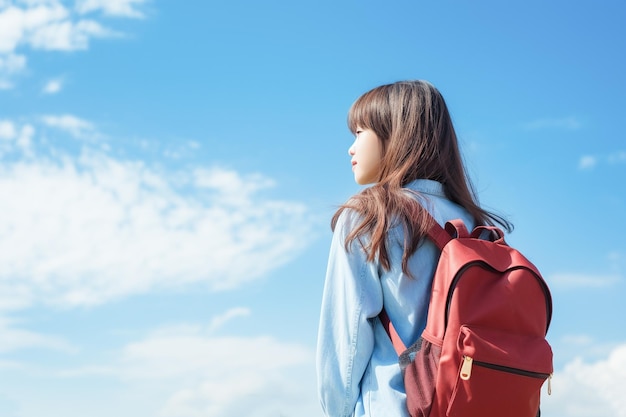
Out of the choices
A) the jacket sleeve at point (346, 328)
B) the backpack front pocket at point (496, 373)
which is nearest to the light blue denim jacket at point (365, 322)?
the jacket sleeve at point (346, 328)

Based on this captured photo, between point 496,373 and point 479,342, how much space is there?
0.48 ft

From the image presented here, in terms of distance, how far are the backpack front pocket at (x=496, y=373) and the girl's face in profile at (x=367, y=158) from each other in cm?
87

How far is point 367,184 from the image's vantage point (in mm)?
3369

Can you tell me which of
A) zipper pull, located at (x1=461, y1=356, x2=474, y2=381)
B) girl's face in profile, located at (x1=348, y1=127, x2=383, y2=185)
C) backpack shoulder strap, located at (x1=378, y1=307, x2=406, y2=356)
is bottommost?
zipper pull, located at (x1=461, y1=356, x2=474, y2=381)

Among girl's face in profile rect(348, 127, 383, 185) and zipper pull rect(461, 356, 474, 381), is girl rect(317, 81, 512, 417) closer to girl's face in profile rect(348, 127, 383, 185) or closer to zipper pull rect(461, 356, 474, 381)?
girl's face in profile rect(348, 127, 383, 185)

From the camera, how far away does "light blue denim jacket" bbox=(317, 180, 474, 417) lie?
9.35 feet

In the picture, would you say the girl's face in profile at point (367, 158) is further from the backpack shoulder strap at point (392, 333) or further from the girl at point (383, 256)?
the backpack shoulder strap at point (392, 333)

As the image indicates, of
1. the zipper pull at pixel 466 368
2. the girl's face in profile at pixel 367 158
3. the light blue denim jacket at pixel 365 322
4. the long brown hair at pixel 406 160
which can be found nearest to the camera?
the zipper pull at pixel 466 368

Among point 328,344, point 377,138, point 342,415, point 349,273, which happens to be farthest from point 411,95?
point 342,415

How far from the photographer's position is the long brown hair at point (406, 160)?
9.86 ft

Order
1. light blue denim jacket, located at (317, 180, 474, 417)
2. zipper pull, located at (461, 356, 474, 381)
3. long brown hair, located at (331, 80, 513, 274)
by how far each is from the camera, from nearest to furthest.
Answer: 1. zipper pull, located at (461, 356, 474, 381)
2. light blue denim jacket, located at (317, 180, 474, 417)
3. long brown hair, located at (331, 80, 513, 274)

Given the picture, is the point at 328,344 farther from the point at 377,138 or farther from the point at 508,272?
the point at 377,138

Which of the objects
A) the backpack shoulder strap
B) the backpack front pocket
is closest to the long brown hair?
the backpack shoulder strap

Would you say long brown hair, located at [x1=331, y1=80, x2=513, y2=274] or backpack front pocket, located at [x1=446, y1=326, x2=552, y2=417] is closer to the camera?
backpack front pocket, located at [x1=446, y1=326, x2=552, y2=417]
